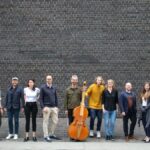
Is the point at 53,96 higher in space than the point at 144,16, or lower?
lower

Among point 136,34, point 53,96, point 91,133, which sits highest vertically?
point 136,34

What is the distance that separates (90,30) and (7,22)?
291 centimetres

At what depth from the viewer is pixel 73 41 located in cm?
1717

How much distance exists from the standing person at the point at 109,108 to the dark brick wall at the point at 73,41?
3707 mm

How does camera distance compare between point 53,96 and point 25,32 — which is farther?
point 25,32

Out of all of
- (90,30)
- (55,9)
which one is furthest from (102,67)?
(55,9)

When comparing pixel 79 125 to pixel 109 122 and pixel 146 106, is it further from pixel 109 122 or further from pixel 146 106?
pixel 146 106

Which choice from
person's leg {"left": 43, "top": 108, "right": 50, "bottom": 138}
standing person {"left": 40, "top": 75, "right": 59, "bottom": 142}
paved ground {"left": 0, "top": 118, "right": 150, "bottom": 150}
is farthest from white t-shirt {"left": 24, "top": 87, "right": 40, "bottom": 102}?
paved ground {"left": 0, "top": 118, "right": 150, "bottom": 150}

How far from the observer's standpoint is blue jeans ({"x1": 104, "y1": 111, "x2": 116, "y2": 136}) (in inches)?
521

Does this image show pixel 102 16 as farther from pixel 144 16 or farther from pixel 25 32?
pixel 25 32

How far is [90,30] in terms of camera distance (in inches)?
675

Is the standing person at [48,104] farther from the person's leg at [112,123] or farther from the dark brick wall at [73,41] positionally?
the dark brick wall at [73,41]

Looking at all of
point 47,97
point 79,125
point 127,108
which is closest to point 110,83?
point 127,108

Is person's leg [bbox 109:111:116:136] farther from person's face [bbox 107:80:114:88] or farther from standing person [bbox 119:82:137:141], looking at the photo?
person's face [bbox 107:80:114:88]
